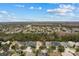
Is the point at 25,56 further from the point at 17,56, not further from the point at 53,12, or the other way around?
the point at 53,12

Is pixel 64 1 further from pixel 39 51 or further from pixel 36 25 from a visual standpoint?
pixel 39 51

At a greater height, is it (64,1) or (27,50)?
(64,1)

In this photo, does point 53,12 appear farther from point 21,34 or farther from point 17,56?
point 17,56

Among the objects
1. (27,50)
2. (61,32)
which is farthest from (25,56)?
(61,32)

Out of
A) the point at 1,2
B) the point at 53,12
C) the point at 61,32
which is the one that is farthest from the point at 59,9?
the point at 1,2

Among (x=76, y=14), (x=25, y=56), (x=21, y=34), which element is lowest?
(x=25, y=56)

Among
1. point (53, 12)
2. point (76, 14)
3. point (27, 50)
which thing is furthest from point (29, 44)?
point (76, 14)

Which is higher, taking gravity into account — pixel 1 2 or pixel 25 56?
pixel 1 2
